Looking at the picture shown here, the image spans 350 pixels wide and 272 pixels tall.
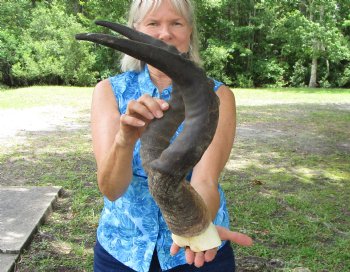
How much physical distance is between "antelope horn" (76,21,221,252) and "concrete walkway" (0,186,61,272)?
2.92 meters

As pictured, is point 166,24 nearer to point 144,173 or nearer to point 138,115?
point 144,173

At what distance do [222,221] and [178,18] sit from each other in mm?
1118

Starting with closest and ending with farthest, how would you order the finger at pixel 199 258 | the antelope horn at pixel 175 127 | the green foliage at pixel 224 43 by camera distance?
1. the antelope horn at pixel 175 127
2. the finger at pixel 199 258
3. the green foliage at pixel 224 43

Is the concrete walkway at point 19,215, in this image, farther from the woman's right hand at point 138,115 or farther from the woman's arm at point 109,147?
the woman's right hand at point 138,115

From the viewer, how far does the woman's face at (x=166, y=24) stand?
2.29 metres

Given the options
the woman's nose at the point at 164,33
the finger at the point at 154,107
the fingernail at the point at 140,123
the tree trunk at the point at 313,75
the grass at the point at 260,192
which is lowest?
the grass at the point at 260,192

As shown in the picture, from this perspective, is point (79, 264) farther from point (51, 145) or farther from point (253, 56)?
point (253, 56)

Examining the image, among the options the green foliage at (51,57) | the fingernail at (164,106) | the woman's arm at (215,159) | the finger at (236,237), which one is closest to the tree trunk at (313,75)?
the green foliage at (51,57)

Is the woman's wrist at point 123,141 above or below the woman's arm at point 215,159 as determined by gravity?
above

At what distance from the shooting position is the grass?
4.36 meters

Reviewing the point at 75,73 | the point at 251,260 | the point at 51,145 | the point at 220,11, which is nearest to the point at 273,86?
the point at 220,11

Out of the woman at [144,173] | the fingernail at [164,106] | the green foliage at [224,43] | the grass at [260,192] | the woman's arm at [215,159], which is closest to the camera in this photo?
the fingernail at [164,106]

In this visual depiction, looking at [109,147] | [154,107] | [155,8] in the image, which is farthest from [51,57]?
[154,107]

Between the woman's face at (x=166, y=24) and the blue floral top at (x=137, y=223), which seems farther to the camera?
the blue floral top at (x=137, y=223)
